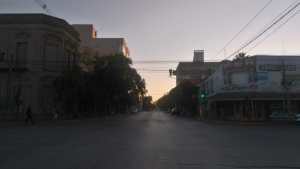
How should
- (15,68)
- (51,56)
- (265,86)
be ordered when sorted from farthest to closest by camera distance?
(51,56)
(15,68)
(265,86)

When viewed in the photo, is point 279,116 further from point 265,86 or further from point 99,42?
point 99,42

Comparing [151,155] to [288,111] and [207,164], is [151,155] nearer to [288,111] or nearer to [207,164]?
[207,164]

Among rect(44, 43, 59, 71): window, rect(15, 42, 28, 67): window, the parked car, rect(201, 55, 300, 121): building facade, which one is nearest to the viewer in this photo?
the parked car

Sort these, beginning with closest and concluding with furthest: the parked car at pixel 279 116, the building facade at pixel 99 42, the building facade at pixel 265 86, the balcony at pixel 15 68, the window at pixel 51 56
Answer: the parked car at pixel 279 116 → the building facade at pixel 265 86 → the balcony at pixel 15 68 → the window at pixel 51 56 → the building facade at pixel 99 42

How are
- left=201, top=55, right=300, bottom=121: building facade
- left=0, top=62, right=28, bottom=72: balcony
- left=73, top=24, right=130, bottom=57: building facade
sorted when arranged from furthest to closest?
1. left=73, top=24, right=130, bottom=57: building facade
2. left=0, top=62, right=28, bottom=72: balcony
3. left=201, top=55, right=300, bottom=121: building facade

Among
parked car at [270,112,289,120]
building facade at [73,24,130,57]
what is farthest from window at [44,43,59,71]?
building facade at [73,24,130,57]

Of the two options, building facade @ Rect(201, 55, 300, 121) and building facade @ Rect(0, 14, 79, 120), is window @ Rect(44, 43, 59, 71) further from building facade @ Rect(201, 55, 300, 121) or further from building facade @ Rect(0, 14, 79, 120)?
building facade @ Rect(201, 55, 300, 121)

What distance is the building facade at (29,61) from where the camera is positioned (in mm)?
43969

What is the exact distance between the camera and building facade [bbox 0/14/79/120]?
44.0m

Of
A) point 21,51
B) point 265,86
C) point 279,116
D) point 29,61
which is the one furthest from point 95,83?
point 279,116

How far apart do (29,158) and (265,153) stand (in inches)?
343

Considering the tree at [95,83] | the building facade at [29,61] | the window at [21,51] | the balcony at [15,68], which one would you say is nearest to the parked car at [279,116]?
the tree at [95,83]

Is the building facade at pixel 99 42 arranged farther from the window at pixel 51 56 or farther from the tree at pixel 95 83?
the window at pixel 51 56

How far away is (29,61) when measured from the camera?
44938mm
